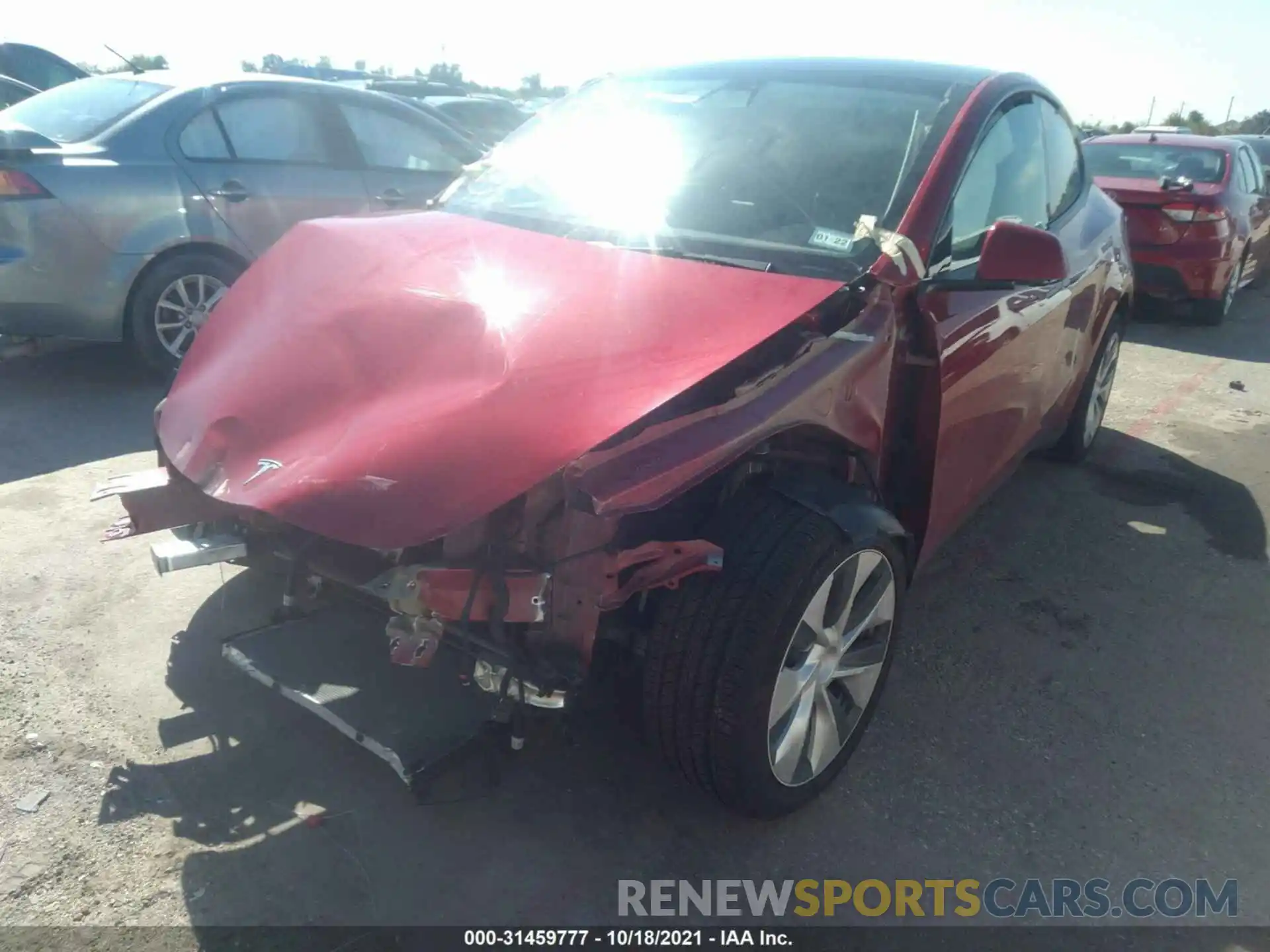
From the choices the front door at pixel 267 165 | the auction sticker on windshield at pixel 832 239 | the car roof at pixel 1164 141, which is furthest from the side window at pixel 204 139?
the car roof at pixel 1164 141

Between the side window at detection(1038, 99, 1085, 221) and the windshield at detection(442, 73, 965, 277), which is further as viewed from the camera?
the side window at detection(1038, 99, 1085, 221)

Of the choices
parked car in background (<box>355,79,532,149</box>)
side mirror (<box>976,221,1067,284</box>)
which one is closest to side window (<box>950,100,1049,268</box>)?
side mirror (<box>976,221,1067,284</box>)

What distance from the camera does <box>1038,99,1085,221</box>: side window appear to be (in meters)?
3.78

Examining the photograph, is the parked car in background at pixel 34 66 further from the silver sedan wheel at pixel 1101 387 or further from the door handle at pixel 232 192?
the silver sedan wheel at pixel 1101 387

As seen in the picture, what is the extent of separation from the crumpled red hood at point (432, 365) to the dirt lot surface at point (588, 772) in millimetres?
802

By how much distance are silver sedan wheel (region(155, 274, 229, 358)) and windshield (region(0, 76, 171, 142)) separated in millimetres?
886

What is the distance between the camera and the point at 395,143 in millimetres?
6242

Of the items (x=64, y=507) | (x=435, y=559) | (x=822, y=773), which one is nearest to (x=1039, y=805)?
(x=822, y=773)

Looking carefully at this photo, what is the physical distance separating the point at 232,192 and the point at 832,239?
406 centimetres

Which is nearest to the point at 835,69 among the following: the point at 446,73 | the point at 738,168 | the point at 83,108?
the point at 738,168

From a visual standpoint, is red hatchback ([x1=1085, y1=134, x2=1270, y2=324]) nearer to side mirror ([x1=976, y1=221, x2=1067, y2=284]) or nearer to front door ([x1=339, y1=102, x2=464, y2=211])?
front door ([x1=339, y1=102, x2=464, y2=211])

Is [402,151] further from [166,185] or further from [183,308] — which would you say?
[183,308]

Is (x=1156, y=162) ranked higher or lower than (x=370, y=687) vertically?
higher

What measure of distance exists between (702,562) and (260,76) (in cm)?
515
